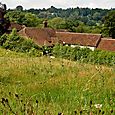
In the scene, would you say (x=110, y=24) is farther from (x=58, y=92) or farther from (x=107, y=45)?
(x=58, y=92)

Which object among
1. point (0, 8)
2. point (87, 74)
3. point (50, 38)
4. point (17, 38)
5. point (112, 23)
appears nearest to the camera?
point (87, 74)

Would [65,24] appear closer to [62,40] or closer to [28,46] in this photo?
[62,40]

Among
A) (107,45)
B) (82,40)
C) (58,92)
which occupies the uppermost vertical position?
(58,92)

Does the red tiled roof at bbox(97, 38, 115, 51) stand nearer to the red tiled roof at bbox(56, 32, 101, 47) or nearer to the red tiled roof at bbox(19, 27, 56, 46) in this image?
the red tiled roof at bbox(56, 32, 101, 47)

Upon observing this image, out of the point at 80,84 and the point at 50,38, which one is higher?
the point at 80,84

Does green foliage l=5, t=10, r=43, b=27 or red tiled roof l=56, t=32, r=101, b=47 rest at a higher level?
green foliage l=5, t=10, r=43, b=27

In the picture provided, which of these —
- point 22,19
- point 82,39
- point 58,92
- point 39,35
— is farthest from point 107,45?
point 22,19

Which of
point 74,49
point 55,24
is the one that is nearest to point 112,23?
point 74,49

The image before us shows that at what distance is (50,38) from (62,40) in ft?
6.22

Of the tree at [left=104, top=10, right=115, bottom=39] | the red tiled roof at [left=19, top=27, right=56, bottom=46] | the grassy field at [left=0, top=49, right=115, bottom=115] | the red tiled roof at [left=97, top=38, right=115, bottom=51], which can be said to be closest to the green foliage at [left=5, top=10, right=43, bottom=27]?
the tree at [left=104, top=10, right=115, bottom=39]

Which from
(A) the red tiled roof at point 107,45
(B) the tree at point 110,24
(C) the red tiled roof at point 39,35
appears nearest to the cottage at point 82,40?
(A) the red tiled roof at point 107,45

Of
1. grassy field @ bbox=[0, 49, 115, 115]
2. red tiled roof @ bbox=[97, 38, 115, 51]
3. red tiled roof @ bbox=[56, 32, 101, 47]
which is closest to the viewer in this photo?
grassy field @ bbox=[0, 49, 115, 115]

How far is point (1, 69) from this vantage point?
8305 millimetres

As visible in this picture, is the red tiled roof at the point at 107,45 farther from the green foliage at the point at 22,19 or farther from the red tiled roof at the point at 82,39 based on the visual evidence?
the green foliage at the point at 22,19
